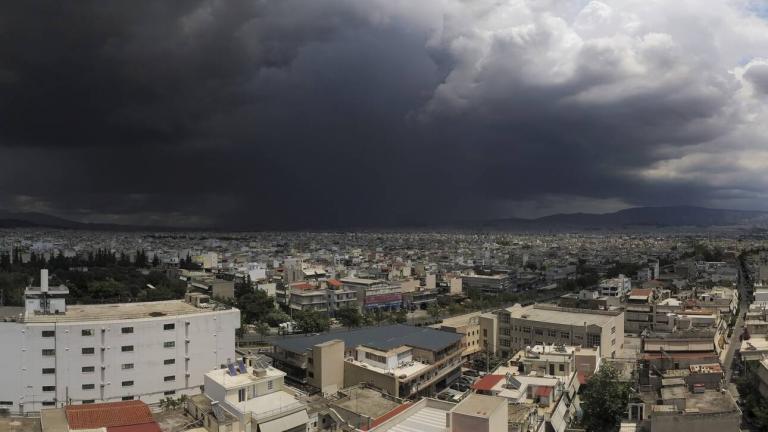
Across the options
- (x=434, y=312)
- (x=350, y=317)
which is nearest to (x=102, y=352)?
(x=350, y=317)

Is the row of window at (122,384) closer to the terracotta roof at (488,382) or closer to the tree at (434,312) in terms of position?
the terracotta roof at (488,382)

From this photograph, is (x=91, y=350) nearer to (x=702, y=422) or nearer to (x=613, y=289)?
(x=702, y=422)

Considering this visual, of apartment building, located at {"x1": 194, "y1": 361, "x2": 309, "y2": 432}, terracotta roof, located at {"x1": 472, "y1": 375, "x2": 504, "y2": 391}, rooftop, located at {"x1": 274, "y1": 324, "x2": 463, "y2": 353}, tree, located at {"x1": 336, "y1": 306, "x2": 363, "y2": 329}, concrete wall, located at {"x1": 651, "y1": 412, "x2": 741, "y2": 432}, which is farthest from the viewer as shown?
tree, located at {"x1": 336, "y1": 306, "x2": 363, "y2": 329}

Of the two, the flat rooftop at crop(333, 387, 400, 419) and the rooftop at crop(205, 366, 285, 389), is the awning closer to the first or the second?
the rooftop at crop(205, 366, 285, 389)

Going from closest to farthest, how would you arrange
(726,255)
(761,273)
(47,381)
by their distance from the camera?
(47,381)
(761,273)
(726,255)

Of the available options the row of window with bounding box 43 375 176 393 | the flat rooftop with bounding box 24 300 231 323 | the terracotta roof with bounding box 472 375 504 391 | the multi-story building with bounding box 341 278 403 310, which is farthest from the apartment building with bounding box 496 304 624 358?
the multi-story building with bounding box 341 278 403 310

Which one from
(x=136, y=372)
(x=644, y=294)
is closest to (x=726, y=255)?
(x=644, y=294)

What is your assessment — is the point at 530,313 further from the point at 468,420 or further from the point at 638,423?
the point at 468,420

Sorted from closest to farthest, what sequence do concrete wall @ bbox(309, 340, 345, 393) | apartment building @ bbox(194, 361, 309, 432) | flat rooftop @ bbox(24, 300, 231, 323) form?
apartment building @ bbox(194, 361, 309, 432) < flat rooftop @ bbox(24, 300, 231, 323) < concrete wall @ bbox(309, 340, 345, 393)
